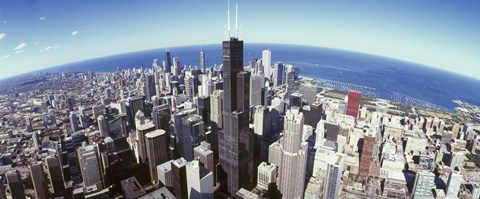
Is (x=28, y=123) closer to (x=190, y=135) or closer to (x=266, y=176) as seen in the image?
(x=190, y=135)

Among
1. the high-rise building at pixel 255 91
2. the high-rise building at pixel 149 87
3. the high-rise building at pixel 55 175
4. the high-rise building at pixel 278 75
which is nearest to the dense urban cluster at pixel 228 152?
the high-rise building at pixel 55 175

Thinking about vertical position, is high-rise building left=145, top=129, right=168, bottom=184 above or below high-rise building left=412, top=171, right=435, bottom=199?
above

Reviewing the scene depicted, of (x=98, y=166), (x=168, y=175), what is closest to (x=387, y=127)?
(x=168, y=175)

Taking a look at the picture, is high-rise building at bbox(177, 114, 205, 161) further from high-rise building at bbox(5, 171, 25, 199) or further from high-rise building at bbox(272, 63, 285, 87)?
high-rise building at bbox(272, 63, 285, 87)

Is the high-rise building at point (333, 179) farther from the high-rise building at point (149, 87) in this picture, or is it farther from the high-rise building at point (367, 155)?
the high-rise building at point (149, 87)

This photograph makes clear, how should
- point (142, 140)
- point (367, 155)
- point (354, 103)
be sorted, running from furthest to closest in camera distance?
point (354, 103)
point (367, 155)
point (142, 140)

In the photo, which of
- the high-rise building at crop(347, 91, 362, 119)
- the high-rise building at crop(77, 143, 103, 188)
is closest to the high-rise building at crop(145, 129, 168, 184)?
the high-rise building at crop(77, 143, 103, 188)

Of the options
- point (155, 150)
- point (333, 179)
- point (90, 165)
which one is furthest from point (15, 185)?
point (333, 179)
